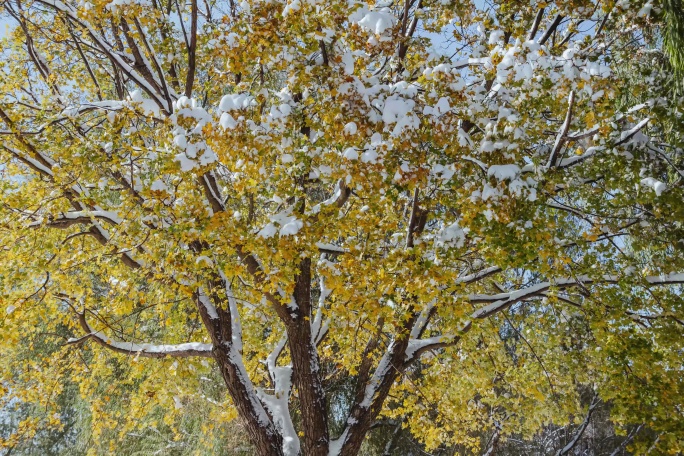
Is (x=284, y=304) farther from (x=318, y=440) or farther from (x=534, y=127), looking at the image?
(x=534, y=127)

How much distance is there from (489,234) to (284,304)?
253 cm

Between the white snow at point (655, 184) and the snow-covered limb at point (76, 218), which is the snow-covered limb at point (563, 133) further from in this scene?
the snow-covered limb at point (76, 218)

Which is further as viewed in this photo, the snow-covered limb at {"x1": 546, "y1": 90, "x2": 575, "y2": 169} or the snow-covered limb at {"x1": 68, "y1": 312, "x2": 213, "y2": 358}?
the snow-covered limb at {"x1": 68, "y1": 312, "x2": 213, "y2": 358}

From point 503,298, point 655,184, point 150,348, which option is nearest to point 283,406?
point 150,348

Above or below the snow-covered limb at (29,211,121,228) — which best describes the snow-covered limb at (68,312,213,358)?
below

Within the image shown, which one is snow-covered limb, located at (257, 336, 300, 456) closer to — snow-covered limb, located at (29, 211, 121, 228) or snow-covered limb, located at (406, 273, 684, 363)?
snow-covered limb, located at (406, 273, 684, 363)

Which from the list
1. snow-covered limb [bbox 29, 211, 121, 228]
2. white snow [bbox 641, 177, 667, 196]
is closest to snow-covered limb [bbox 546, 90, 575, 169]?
white snow [bbox 641, 177, 667, 196]

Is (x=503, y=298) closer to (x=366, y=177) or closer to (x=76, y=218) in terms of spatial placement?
(x=366, y=177)

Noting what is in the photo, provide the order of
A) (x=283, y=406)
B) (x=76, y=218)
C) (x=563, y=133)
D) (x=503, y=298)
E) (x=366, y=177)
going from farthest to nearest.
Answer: (x=503, y=298) < (x=283, y=406) < (x=76, y=218) < (x=563, y=133) < (x=366, y=177)

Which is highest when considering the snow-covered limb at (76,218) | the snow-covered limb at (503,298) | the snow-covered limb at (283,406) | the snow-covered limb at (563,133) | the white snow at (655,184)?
the snow-covered limb at (76,218)

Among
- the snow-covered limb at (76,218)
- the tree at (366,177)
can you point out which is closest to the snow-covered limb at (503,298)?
the tree at (366,177)

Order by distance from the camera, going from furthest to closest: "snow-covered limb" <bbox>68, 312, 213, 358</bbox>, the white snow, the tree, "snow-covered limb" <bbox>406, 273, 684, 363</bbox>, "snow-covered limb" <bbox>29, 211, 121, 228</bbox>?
1. "snow-covered limb" <bbox>68, 312, 213, 358</bbox>
2. "snow-covered limb" <bbox>29, 211, 121, 228</bbox>
3. "snow-covered limb" <bbox>406, 273, 684, 363</bbox>
4. the white snow
5. the tree

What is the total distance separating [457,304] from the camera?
14.0 ft

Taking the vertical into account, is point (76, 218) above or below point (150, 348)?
above
